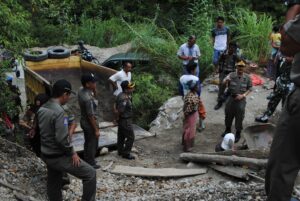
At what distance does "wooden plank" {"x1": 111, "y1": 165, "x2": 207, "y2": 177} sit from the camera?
29.0 ft

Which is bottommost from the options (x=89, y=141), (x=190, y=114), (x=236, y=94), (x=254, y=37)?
(x=89, y=141)

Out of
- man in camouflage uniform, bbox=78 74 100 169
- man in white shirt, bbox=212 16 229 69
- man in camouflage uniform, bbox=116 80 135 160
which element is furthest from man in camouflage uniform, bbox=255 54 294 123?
man in camouflage uniform, bbox=78 74 100 169

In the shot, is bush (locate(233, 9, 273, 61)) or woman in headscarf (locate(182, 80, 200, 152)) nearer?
woman in headscarf (locate(182, 80, 200, 152))

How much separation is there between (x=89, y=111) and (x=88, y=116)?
0.12 metres

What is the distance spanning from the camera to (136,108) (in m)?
13.0

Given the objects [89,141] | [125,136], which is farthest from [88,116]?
[125,136]

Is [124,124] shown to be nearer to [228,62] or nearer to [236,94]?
[236,94]

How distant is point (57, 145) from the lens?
5828 millimetres

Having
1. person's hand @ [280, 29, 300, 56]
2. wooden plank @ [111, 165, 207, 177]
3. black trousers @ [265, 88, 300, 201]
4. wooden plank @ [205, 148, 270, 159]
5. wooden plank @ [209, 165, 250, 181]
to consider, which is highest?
person's hand @ [280, 29, 300, 56]

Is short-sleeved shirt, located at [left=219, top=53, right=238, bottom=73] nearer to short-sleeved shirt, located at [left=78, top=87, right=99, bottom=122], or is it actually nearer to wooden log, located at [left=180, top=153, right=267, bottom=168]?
wooden log, located at [left=180, top=153, right=267, bottom=168]

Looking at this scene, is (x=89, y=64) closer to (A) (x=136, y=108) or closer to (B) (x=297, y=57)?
(A) (x=136, y=108)

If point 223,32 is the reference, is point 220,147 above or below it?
below

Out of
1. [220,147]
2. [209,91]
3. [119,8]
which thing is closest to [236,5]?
[119,8]

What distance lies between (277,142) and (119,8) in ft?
62.8
